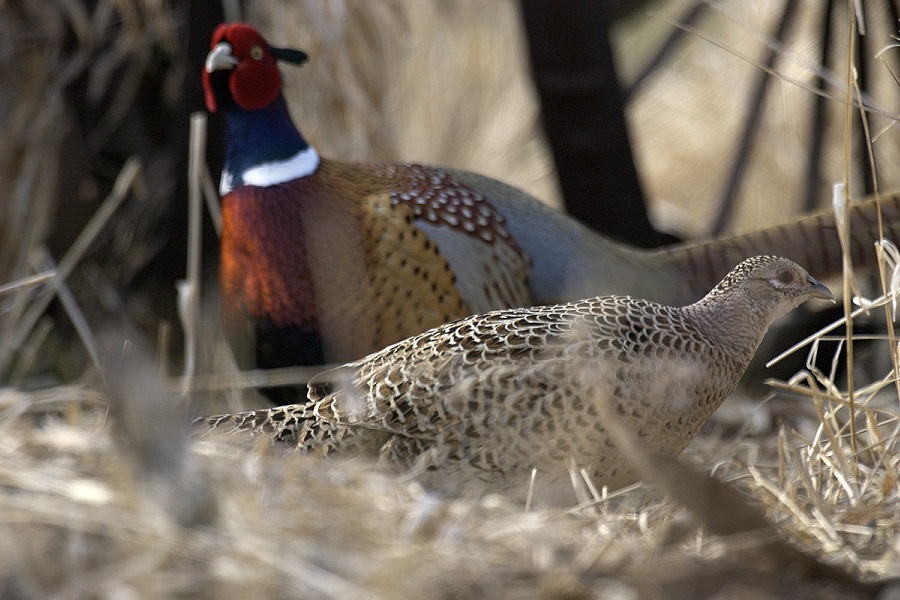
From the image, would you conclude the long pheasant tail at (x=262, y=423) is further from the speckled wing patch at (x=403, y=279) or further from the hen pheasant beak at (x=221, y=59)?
the hen pheasant beak at (x=221, y=59)

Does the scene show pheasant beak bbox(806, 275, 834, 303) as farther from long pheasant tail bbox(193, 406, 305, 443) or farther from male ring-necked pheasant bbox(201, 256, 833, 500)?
long pheasant tail bbox(193, 406, 305, 443)

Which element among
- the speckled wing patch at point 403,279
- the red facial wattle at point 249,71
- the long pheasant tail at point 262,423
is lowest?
the long pheasant tail at point 262,423

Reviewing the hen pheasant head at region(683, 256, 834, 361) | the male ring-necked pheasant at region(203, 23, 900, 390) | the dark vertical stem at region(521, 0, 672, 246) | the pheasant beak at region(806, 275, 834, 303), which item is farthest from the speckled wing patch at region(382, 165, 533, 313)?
the pheasant beak at region(806, 275, 834, 303)

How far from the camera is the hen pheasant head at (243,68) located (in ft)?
9.84

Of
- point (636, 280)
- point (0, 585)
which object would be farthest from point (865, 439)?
point (0, 585)

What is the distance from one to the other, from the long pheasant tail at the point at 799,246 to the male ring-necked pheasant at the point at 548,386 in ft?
1.90

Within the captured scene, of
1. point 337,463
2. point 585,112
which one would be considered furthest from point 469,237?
point 337,463

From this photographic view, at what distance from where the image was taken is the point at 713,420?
3.46 m

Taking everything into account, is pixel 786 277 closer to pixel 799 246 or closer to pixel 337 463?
pixel 799 246

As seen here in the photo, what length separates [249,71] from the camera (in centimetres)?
303

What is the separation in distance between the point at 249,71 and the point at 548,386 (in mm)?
1414

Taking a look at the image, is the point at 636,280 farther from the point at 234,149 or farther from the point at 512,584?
the point at 512,584

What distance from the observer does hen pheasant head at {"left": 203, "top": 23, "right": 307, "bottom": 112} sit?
118 inches

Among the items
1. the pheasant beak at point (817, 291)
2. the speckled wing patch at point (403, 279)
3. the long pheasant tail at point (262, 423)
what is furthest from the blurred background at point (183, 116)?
the long pheasant tail at point (262, 423)
